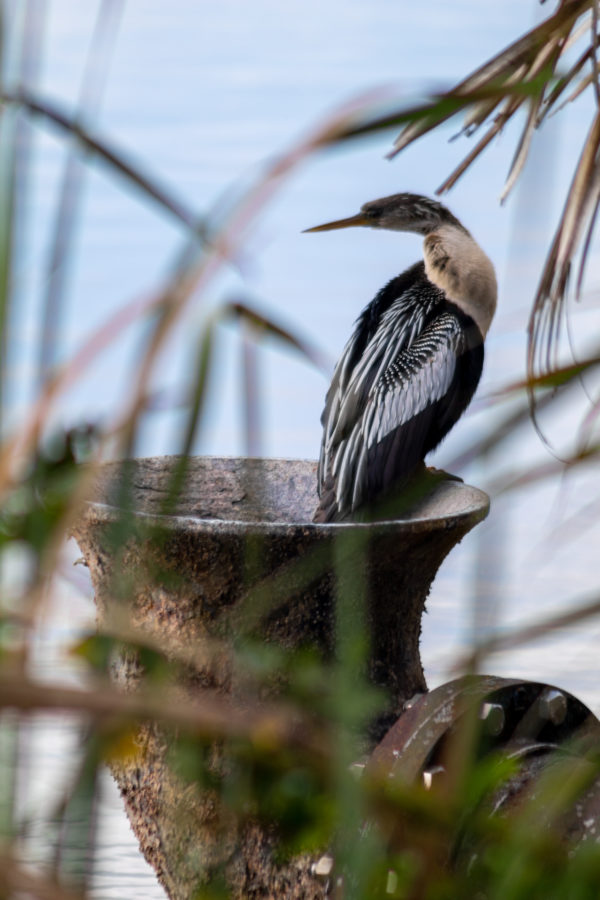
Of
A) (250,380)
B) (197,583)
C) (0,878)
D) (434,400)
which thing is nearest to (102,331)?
(250,380)

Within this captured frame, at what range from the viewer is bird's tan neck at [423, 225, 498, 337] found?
1.90 metres

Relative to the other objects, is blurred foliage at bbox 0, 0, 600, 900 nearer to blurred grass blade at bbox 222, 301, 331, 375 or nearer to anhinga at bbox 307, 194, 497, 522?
blurred grass blade at bbox 222, 301, 331, 375

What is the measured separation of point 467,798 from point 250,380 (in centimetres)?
21

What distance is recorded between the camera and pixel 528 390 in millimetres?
583

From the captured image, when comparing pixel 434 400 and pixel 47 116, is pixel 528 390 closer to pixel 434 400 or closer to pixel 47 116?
pixel 47 116

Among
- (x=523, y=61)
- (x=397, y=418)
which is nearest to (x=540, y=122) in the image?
(x=523, y=61)

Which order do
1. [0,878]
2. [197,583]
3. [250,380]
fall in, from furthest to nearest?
[197,583]
[250,380]
[0,878]

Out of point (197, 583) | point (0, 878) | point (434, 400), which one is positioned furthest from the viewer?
point (434, 400)

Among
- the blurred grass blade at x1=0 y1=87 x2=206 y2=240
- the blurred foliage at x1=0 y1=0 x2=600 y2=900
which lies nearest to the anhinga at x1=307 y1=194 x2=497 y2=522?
the blurred foliage at x1=0 y1=0 x2=600 y2=900

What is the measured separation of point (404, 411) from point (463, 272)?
10.1 inches

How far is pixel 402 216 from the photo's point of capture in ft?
6.72

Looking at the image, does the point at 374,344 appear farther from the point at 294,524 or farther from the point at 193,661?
the point at 193,661

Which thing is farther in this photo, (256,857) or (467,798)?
(256,857)

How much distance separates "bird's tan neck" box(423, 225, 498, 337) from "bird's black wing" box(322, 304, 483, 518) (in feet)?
0.09
